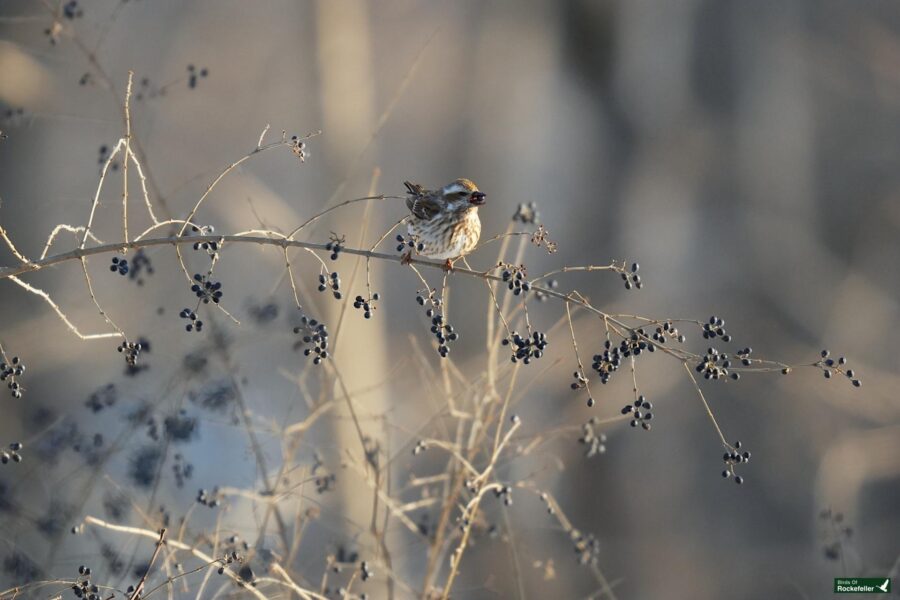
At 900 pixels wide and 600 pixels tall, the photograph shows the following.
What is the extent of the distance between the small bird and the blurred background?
8.76 feet

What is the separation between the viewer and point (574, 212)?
8609 mm

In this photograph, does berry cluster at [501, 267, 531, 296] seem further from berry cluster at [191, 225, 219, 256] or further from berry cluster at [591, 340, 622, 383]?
berry cluster at [191, 225, 219, 256]

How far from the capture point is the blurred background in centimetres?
689

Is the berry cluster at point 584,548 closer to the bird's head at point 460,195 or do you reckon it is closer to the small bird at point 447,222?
the small bird at point 447,222

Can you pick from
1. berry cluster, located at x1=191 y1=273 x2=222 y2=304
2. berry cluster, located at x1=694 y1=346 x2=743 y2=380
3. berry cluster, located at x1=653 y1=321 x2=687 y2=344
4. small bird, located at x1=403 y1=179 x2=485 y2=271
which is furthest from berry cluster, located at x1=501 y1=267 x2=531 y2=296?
small bird, located at x1=403 y1=179 x2=485 y2=271

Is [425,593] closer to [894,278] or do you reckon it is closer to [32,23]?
[32,23]

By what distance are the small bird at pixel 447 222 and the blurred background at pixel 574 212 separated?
2.67 metres

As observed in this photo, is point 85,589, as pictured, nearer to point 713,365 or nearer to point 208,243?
point 208,243

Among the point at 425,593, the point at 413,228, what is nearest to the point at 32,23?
the point at 413,228

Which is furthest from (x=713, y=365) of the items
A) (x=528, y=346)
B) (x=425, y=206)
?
(x=425, y=206)

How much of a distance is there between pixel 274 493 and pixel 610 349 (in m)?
1.37

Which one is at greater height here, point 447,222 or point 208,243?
point 447,222

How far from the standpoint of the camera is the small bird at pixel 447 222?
4016mm

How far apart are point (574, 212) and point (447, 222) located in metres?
4.72
